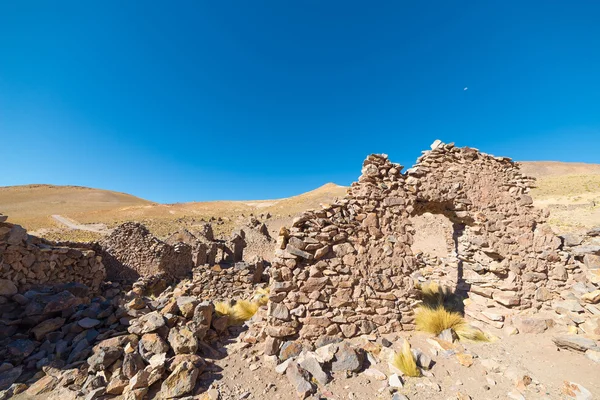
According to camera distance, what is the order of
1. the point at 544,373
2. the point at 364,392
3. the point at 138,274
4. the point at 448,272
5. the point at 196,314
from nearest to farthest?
the point at 364,392 < the point at 544,373 < the point at 196,314 < the point at 448,272 < the point at 138,274

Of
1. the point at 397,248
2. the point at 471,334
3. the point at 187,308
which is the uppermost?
the point at 397,248

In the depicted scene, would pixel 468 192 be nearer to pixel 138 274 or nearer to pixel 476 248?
pixel 476 248

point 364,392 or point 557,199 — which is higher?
point 557,199

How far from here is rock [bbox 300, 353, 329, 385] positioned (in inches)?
149

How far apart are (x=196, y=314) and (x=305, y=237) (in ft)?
8.16

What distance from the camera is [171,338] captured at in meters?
4.20

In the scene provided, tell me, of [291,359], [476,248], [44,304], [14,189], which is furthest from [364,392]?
[14,189]

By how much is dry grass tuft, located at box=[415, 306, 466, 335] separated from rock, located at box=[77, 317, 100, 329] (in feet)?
20.3

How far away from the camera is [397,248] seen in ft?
18.0

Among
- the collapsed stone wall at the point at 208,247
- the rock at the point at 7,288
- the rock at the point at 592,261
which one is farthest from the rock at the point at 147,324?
the rock at the point at 592,261

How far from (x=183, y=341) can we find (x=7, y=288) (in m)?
4.03

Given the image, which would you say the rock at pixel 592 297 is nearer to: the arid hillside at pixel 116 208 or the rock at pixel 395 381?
the rock at pixel 395 381

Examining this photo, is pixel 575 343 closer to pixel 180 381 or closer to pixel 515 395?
pixel 515 395

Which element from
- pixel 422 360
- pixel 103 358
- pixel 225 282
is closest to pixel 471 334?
pixel 422 360
